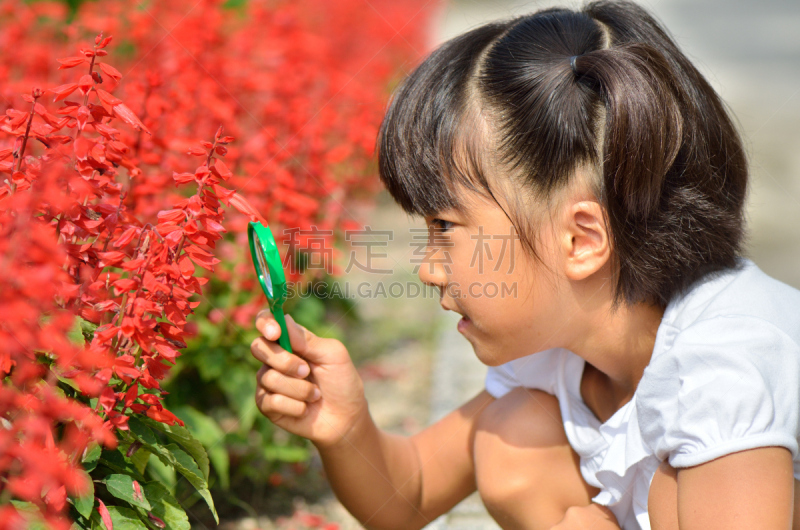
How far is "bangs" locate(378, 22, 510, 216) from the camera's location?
54.2 inches

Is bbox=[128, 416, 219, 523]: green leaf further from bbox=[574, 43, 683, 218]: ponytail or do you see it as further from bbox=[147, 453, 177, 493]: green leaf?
bbox=[574, 43, 683, 218]: ponytail

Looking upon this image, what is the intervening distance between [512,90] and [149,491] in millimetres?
923

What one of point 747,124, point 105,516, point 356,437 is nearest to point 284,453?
point 356,437

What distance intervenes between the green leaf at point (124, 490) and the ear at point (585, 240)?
32.5 inches

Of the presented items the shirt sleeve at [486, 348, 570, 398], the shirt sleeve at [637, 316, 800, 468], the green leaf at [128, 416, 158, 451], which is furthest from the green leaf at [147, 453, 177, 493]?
the shirt sleeve at [637, 316, 800, 468]

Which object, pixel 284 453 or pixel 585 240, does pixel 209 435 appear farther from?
pixel 585 240

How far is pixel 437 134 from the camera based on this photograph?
1394 millimetres

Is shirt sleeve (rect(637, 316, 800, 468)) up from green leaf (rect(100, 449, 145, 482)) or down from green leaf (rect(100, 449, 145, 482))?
up

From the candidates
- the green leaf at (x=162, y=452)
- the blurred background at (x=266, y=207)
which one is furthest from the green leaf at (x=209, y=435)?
the green leaf at (x=162, y=452)

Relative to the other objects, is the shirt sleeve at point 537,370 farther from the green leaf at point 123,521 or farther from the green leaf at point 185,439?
the green leaf at point 123,521

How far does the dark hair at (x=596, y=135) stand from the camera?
1.31m

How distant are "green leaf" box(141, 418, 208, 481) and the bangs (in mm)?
597

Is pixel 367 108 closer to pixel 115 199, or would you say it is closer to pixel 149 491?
pixel 115 199

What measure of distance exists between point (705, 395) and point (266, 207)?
1.33 meters
